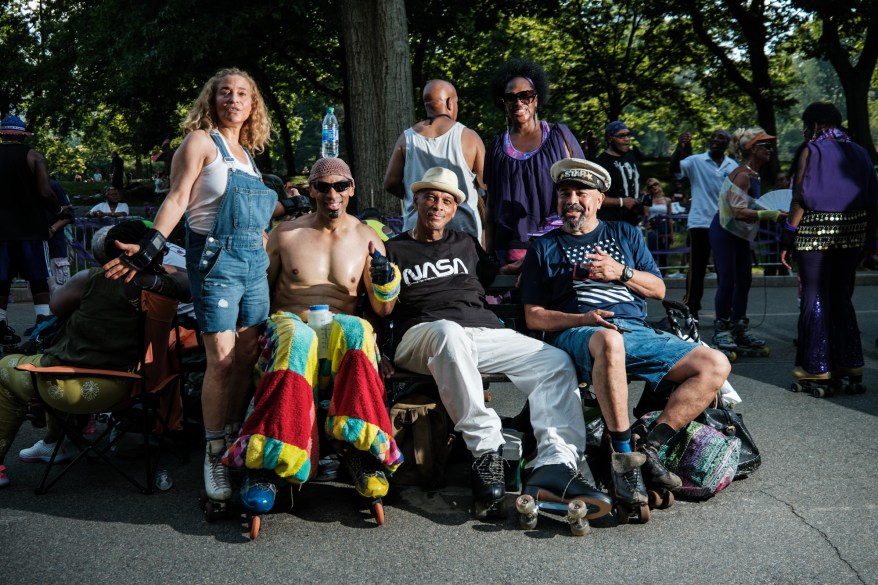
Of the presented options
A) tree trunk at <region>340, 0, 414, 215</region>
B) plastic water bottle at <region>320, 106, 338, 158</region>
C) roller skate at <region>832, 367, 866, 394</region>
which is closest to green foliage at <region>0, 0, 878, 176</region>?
tree trunk at <region>340, 0, 414, 215</region>

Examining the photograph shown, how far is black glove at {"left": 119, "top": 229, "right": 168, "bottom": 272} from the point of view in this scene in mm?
4219

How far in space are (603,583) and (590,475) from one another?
102 cm

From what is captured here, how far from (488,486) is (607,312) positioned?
118 centimetres

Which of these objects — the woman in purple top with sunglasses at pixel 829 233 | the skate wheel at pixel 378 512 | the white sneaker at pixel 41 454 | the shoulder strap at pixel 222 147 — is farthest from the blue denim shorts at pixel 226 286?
the woman in purple top with sunglasses at pixel 829 233

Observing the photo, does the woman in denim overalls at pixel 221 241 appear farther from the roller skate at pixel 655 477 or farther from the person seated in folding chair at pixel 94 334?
the roller skate at pixel 655 477

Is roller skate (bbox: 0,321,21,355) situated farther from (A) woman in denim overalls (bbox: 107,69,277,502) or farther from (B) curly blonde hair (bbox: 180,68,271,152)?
(A) woman in denim overalls (bbox: 107,69,277,502)

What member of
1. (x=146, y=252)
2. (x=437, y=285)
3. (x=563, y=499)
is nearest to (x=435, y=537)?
(x=563, y=499)

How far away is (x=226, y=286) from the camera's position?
4.42 meters

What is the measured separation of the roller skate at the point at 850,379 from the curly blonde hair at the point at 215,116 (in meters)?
4.39

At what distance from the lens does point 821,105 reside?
6.55 meters

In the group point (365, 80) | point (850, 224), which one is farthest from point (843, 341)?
point (365, 80)

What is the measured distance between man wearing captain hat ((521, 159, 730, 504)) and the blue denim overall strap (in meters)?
1.48

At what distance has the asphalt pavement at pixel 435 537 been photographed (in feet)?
11.7

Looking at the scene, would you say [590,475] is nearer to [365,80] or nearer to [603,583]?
[603,583]
